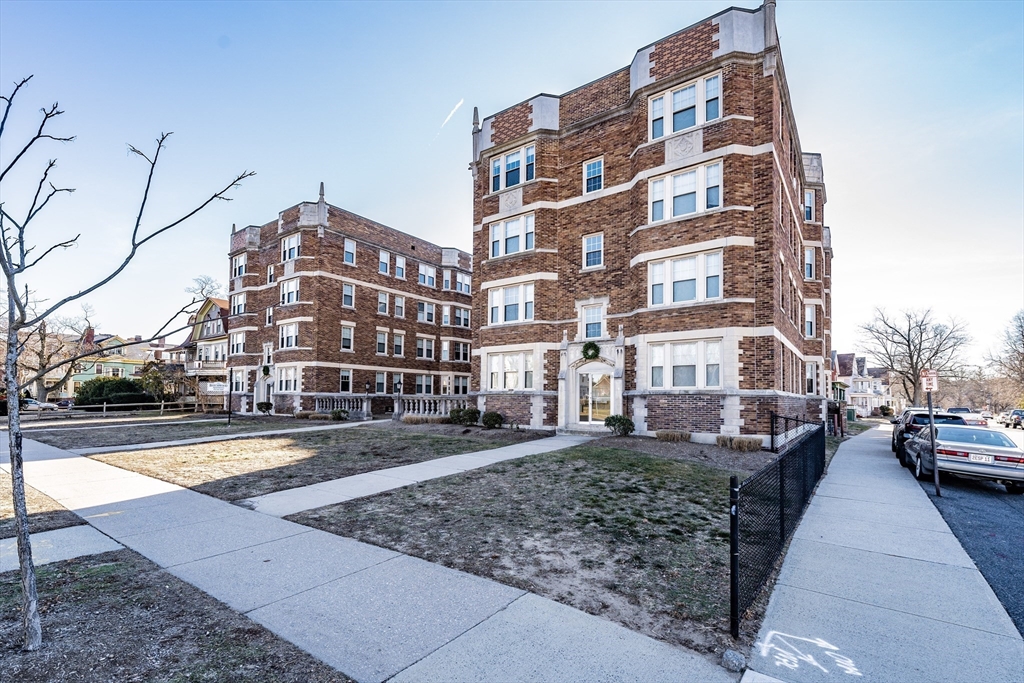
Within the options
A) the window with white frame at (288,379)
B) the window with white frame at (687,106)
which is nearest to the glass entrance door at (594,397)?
the window with white frame at (687,106)

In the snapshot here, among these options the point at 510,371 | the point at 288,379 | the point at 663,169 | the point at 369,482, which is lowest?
the point at 369,482

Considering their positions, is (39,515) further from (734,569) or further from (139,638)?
(734,569)

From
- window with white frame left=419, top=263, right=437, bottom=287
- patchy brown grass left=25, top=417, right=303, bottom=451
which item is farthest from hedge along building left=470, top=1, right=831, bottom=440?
window with white frame left=419, top=263, right=437, bottom=287

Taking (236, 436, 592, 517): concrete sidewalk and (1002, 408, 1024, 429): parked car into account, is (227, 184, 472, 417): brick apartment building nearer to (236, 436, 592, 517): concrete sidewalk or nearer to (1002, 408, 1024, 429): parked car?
(236, 436, 592, 517): concrete sidewalk

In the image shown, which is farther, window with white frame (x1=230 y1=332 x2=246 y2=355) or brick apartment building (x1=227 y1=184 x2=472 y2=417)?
window with white frame (x1=230 y1=332 x2=246 y2=355)

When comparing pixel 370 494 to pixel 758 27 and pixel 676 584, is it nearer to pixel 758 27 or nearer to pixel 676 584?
pixel 676 584

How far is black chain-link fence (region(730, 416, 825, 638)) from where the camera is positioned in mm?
4203

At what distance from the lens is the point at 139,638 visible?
3.85 metres

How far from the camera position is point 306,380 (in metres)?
31.4

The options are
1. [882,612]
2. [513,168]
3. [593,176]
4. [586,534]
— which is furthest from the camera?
[513,168]

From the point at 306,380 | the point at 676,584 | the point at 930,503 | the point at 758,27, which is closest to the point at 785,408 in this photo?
the point at 930,503

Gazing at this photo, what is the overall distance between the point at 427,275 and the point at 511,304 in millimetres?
19813

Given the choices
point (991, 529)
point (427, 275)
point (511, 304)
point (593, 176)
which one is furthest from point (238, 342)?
point (991, 529)

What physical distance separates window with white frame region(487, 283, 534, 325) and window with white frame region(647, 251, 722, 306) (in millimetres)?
5400
